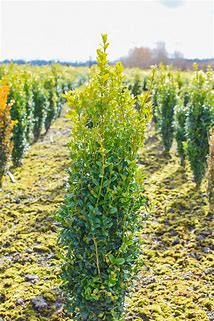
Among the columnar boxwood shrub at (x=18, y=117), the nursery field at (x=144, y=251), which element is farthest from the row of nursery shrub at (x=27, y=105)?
the nursery field at (x=144, y=251)

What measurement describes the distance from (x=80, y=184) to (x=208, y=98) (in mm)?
5509

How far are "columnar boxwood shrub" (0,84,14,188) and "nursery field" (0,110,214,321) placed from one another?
2.33ft

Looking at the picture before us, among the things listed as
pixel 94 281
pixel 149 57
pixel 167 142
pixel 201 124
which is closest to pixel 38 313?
pixel 94 281

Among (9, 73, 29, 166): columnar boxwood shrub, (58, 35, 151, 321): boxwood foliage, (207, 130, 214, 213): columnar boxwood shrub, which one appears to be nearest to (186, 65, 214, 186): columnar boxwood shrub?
(207, 130, 214, 213): columnar boxwood shrub

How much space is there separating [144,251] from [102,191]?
2959 mm

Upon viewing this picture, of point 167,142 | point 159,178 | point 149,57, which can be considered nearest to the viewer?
point 159,178

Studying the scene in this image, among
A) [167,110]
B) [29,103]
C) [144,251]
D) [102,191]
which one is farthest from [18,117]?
[102,191]

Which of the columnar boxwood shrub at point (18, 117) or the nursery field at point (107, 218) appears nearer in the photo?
the nursery field at point (107, 218)

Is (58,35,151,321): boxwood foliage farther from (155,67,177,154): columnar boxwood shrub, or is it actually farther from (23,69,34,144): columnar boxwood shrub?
(155,67,177,154): columnar boxwood shrub

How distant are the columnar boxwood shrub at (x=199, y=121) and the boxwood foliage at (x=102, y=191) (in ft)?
16.3

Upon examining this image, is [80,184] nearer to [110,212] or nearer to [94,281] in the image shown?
[110,212]

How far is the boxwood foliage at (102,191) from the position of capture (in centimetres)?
350

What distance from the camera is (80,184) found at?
11.8 ft

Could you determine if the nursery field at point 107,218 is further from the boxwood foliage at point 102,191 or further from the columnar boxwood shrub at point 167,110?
the columnar boxwood shrub at point 167,110
